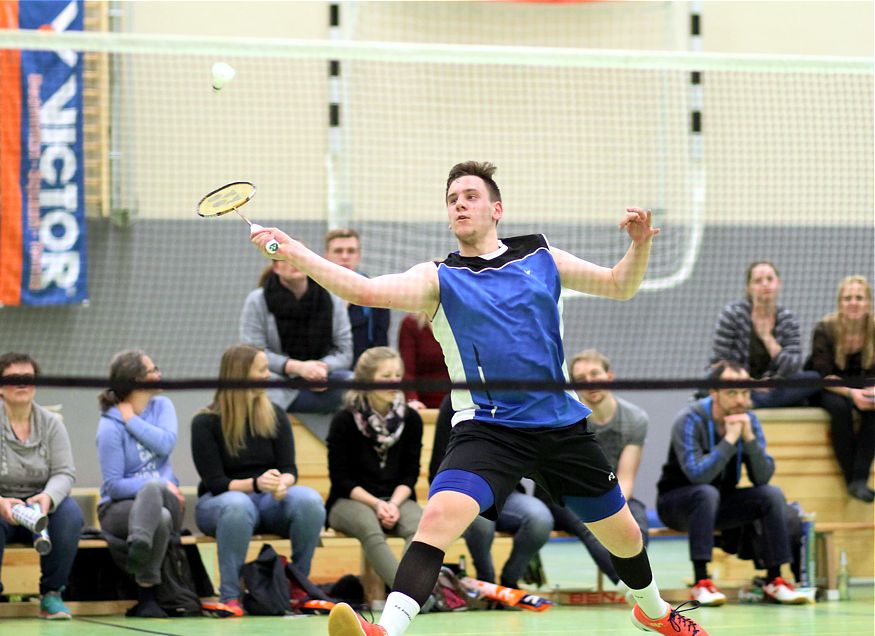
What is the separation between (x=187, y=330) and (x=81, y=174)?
1541 mm

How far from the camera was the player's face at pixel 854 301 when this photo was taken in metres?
8.70

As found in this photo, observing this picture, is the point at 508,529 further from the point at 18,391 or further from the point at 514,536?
the point at 18,391

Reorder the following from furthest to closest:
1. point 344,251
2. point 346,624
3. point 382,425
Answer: point 344,251, point 382,425, point 346,624

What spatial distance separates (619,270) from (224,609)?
325 centimetres

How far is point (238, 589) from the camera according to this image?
719 centimetres

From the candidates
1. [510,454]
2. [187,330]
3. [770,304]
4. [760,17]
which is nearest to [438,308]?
[510,454]

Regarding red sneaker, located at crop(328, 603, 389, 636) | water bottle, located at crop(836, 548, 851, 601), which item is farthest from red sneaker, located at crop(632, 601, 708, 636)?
water bottle, located at crop(836, 548, 851, 601)

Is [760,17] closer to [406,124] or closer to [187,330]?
[406,124]

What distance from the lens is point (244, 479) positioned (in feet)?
24.3

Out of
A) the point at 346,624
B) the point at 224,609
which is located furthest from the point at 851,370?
the point at 346,624

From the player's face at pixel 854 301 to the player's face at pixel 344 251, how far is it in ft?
10.8

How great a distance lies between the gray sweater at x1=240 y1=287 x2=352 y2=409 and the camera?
8.34 meters

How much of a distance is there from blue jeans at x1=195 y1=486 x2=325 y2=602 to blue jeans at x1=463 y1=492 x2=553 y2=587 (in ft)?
3.05

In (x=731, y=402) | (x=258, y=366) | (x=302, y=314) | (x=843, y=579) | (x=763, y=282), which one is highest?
(x=763, y=282)
